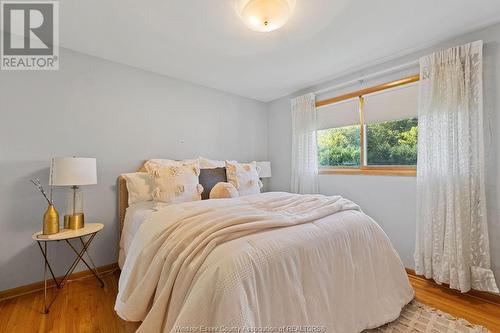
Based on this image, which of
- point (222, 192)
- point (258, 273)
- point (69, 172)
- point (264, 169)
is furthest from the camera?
point (264, 169)

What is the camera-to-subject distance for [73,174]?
1.91m

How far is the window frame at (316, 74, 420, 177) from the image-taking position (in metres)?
2.41

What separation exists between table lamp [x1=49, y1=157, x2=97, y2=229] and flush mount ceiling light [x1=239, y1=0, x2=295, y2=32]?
1.82m

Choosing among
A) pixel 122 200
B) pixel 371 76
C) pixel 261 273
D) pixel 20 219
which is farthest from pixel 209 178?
pixel 371 76

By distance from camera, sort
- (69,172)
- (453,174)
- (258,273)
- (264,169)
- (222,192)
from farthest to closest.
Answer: (264,169), (222,192), (453,174), (69,172), (258,273)

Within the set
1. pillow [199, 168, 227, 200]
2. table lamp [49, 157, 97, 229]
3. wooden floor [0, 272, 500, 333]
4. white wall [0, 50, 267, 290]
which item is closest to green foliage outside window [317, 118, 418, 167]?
wooden floor [0, 272, 500, 333]

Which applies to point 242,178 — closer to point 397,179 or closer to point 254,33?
point 254,33

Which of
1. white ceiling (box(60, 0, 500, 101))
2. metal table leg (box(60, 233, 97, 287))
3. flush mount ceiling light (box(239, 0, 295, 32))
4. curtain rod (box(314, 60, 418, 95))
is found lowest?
metal table leg (box(60, 233, 97, 287))

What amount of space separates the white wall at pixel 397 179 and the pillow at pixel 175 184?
1837 millimetres

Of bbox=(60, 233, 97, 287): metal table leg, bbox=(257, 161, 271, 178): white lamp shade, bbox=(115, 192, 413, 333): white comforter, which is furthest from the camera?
bbox=(257, 161, 271, 178): white lamp shade

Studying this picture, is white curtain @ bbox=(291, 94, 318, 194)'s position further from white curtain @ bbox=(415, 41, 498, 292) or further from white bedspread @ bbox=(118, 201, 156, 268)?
white bedspread @ bbox=(118, 201, 156, 268)

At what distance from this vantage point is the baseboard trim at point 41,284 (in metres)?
1.94

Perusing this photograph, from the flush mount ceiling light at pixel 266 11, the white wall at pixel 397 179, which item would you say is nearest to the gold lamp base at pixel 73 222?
the flush mount ceiling light at pixel 266 11

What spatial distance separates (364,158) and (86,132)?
10.5ft
